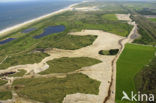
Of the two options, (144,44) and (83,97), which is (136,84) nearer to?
(83,97)

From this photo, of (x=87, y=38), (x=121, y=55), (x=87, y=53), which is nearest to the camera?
(x=121, y=55)

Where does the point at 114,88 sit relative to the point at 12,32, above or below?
below

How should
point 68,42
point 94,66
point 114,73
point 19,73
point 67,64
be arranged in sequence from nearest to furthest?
point 114,73, point 19,73, point 94,66, point 67,64, point 68,42

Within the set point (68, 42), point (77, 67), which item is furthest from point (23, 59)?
point (68, 42)

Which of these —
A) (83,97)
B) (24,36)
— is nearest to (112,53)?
(83,97)

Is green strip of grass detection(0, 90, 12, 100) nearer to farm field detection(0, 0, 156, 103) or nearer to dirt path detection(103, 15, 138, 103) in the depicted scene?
farm field detection(0, 0, 156, 103)

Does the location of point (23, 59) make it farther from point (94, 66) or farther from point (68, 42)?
point (94, 66)
